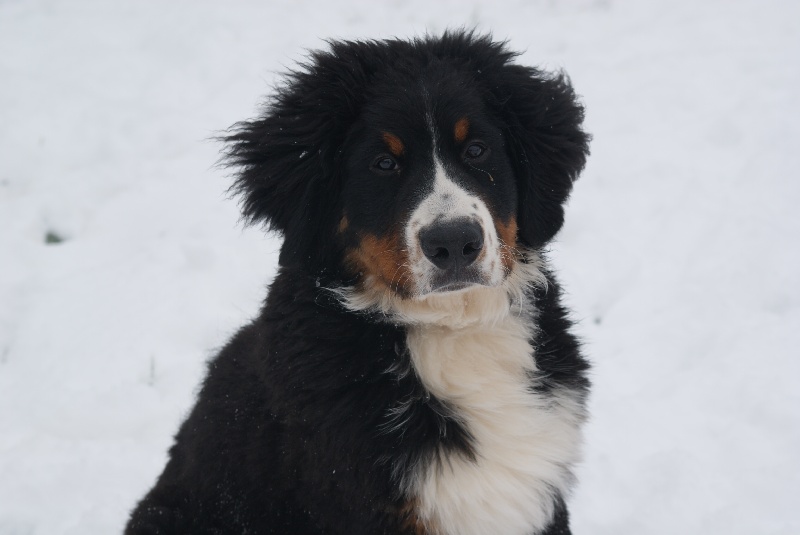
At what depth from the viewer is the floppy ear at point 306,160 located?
130 inches

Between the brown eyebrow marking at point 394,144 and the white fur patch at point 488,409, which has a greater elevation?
the brown eyebrow marking at point 394,144

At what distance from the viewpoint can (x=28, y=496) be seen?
4.63m

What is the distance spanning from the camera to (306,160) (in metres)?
3.30

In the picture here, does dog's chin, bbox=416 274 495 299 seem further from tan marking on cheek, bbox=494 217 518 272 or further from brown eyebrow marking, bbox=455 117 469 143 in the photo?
brown eyebrow marking, bbox=455 117 469 143

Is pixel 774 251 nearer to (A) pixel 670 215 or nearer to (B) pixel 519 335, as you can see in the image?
(A) pixel 670 215

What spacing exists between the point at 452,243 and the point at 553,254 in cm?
183

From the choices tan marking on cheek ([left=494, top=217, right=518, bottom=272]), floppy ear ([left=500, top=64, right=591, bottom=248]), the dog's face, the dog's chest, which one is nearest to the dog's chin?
the dog's face

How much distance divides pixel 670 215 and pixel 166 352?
142 inches

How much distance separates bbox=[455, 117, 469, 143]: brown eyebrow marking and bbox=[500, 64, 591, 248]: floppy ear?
0.25 meters

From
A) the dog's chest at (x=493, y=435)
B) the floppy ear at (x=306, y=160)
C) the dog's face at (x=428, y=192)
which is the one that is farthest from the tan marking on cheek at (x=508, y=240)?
the floppy ear at (x=306, y=160)

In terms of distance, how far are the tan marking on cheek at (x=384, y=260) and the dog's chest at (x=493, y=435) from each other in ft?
0.86

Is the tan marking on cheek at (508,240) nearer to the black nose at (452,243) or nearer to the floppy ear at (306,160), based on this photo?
the black nose at (452,243)

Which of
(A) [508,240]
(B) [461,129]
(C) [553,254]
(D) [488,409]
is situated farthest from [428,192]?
(C) [553,254]

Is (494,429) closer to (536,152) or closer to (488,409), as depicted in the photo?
(488,409)
